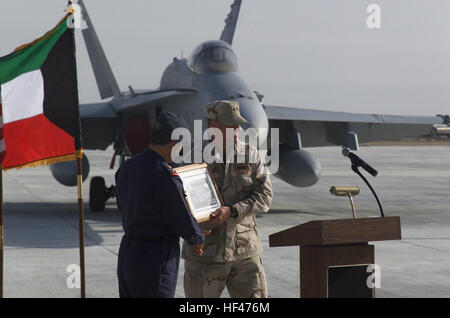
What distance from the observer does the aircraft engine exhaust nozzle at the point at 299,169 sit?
52.7 ft

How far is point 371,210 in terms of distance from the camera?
16.2 meters

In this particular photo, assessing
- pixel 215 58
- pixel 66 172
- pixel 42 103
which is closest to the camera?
pixel 42 103

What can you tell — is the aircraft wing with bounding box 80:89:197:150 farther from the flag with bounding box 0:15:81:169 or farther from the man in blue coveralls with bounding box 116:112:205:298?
the man in blue coveralls with bounding box 116:112:205:298

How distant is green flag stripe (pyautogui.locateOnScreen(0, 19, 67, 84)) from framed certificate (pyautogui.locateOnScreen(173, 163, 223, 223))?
1765 millimetres

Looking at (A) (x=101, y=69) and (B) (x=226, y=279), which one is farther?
(A) (x=101, y=69)

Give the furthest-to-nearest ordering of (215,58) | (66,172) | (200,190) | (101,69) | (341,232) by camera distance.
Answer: (101,69) → (66,172) → (215,58) → (200,190) → (341,232)

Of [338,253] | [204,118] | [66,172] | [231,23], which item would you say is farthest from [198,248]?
[231,23]

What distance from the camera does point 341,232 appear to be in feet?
14.2

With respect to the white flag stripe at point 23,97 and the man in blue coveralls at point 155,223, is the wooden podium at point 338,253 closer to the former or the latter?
the man in blue coveralls at point 155,223

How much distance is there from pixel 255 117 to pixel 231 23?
239 inches

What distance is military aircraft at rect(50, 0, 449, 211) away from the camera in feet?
44.9

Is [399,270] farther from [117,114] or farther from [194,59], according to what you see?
[117,114]

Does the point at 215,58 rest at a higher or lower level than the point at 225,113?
higher

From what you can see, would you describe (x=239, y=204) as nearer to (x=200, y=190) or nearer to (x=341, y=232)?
(x=200, y=190)
